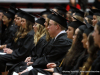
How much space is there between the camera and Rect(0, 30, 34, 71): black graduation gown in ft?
14.8

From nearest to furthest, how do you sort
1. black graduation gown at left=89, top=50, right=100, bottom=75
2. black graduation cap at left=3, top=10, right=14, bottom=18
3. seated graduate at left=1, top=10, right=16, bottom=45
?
black graduation gown at left=89, top=50, right=100, bottom=75 → seated graduate at left=1, top=10, right=16, bottom=45 → black graduation cap at left=3, top=10, right=14, bottom=18

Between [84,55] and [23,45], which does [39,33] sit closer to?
[23,45]

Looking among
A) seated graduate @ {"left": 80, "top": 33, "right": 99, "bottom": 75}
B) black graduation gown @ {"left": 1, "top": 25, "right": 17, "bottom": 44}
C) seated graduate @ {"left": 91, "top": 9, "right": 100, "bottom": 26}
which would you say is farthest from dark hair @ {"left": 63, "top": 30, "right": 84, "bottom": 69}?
black graduation gown @ {"left": 1, "top": 25, "right": 17, "bottom": 44}

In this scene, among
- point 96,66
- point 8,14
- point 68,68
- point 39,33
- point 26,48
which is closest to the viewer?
point 96,66

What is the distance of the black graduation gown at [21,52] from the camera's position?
4500 mm

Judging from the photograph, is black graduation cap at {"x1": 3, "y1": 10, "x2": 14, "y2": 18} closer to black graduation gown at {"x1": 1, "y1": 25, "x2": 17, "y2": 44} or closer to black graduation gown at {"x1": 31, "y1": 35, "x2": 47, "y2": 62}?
black graduation gown at {"x1": 1, "y1": 25, "x2": 17, "y2": 44}

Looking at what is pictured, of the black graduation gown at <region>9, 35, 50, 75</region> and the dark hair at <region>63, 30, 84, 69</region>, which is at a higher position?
the dark hair at <region>63, 30, 84, 69</region>

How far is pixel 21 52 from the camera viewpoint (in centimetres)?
459

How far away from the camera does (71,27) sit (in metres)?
3.01

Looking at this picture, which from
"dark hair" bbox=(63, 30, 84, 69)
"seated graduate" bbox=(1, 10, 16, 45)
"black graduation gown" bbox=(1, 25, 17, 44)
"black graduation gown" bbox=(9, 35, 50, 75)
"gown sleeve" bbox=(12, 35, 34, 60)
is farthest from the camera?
"seated graduate" bbox=(1, 10, 16, 45)

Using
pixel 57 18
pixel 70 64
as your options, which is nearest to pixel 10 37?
pixel 57 18

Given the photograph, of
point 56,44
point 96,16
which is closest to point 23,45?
point 56,44

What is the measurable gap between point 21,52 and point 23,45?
184 millimetres

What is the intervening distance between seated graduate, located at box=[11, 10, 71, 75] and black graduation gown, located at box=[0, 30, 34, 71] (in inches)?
41.8
